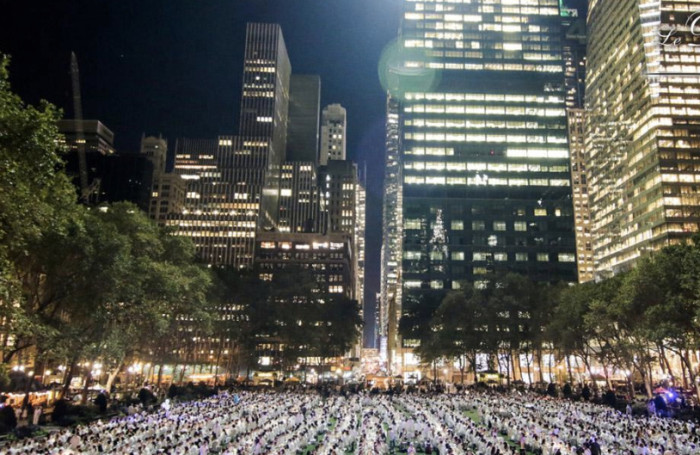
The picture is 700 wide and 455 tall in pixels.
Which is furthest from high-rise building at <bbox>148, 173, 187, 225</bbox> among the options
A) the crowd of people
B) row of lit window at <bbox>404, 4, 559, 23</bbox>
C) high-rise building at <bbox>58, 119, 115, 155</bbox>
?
the crowd of people

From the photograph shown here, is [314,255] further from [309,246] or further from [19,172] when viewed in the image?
[19,172]

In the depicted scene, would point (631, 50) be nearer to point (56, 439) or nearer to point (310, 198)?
point (310, 198)

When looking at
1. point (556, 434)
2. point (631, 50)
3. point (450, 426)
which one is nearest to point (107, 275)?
point (450, 426)

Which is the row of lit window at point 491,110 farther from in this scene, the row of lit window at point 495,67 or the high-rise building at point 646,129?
the high-rise building at point 646,129

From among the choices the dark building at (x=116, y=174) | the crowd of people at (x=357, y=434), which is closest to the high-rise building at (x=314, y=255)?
the dark building at (x=116, y=174)

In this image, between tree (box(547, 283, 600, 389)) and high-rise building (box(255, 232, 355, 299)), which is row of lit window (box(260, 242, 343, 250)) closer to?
high-rise building (box(255, 232, 355, 299))

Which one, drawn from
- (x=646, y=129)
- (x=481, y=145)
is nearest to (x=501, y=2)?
(x=481, y=145)
